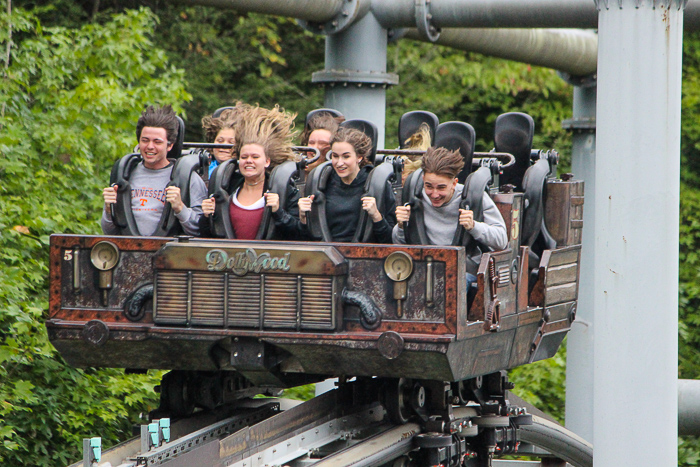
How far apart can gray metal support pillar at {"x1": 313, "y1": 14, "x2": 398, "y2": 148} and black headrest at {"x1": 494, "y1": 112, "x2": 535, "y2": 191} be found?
232 cm

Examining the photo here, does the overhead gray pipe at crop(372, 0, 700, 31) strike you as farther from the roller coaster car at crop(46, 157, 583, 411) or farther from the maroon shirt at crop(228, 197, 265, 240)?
the maroon shirt at crop(228, 197, 265, 240)

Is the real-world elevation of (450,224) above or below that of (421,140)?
below

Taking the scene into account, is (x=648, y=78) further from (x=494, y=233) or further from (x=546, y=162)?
(x=546, y=162)

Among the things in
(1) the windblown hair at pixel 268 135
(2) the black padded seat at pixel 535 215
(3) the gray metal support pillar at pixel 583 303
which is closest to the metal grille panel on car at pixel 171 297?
(1) the windblown hair at pixel 268 135

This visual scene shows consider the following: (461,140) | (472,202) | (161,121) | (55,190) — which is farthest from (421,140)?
(55,190)

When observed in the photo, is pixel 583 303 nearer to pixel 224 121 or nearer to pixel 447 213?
pixel 224 121

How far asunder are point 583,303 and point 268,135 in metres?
6.97

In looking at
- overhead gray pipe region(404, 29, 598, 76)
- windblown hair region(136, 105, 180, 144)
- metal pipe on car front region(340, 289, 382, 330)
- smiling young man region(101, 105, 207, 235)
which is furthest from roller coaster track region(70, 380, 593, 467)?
overhead gray pipe region(404, 29, 598, 76)

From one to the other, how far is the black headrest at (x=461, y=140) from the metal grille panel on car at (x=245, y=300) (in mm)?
1543

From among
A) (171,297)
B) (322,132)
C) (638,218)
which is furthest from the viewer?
(322,132)

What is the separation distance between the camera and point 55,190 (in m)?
9.74

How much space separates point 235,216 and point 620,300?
2106 millimetres

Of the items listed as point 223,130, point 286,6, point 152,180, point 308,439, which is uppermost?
point 286,6

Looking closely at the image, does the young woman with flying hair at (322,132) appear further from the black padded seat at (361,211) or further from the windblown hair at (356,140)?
the black padded seat at (361,211)
